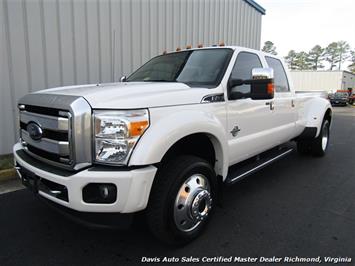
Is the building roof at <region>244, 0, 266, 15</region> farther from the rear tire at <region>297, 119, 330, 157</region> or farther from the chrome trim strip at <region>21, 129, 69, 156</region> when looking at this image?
the chrome trim strip at <region>21, 129, 69, 156</region>

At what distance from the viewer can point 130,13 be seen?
266 inches

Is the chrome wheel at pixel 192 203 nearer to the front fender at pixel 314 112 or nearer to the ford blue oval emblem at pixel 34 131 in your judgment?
the ford blue oval emblem at pixel 34 131

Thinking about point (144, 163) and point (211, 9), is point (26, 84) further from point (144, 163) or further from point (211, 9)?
point (211, 9)

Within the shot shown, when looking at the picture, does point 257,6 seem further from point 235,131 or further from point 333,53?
point 333,53

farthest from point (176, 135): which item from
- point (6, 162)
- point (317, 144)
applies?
point (317, 144)

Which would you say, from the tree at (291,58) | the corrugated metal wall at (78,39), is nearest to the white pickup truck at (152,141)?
the corrugated metal wall at (78,39)

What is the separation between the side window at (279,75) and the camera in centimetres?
414

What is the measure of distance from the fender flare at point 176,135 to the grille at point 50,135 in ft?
1.73

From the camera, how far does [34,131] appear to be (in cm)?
240

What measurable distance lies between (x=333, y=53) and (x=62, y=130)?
113 m

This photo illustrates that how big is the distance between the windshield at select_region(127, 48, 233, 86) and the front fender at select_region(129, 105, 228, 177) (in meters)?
0.46

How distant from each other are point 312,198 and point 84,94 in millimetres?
3077

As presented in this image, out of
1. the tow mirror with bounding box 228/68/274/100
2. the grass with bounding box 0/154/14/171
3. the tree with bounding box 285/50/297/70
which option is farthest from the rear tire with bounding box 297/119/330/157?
the tree with bounding box 285/50/297/70

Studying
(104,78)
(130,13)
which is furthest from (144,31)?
(104,78)
